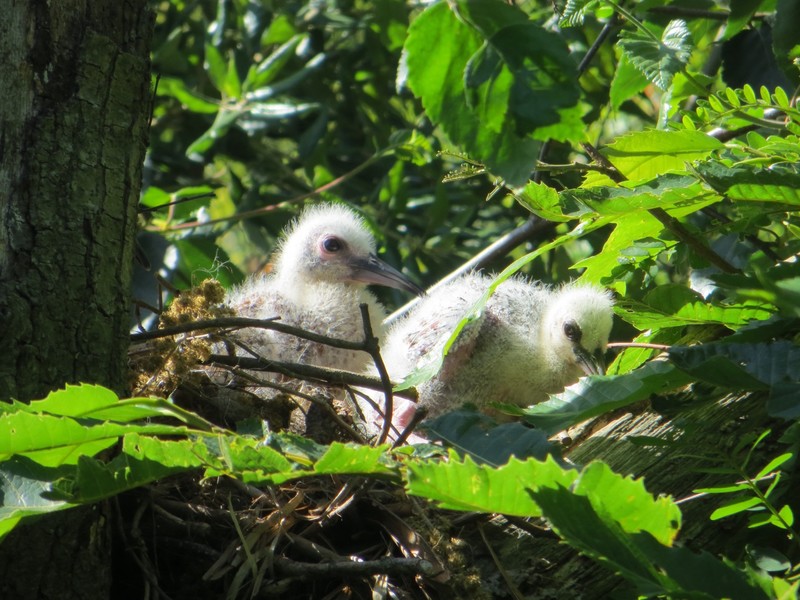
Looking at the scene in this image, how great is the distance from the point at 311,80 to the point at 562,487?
11.9 ft

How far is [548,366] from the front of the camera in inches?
119

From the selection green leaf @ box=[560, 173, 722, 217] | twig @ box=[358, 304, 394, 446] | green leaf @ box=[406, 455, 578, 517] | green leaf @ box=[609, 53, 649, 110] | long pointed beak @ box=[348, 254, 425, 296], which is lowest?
green leaf @ box=[406, 455, 578, 517]

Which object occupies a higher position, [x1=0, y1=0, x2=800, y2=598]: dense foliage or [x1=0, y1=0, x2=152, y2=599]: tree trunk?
[x1=0, y1=0, x2=152, y2=599]: tree trunk

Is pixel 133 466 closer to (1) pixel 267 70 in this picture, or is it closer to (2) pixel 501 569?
(2) pixel 501 569

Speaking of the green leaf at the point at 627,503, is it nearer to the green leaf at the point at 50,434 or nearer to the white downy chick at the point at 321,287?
the green leaf at the point at 50,434

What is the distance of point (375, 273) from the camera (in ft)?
12.3

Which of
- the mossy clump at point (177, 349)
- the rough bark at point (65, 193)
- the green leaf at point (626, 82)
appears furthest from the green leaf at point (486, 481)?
the green leaf at point (626, 82)

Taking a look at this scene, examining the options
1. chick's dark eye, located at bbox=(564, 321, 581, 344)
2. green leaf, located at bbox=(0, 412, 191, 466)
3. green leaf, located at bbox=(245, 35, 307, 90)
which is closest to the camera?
green leaf, located at bbox=(0, 412, 191, 466)

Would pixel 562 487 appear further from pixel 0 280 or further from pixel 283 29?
pixel 283 29

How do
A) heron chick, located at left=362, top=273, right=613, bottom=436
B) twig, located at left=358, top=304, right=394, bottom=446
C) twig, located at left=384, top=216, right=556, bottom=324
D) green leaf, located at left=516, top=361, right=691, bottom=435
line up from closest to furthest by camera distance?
→ green leaf, located at left=516, top=361, right=691, bottom=435 → twig, located at left=358, top=304, right=394, bottom=446 → heron chick, located at left=362, top=273, right=613, bottom=436 → twig, located at left=384, top=216, right=556, bottom=324

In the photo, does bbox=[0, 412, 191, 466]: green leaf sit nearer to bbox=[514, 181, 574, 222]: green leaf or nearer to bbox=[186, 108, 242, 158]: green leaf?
bbox=[514, 181, 574, 222]: green leaf

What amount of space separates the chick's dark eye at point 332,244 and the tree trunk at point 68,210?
1.82 meters

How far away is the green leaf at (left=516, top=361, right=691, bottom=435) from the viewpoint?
1.68 metres

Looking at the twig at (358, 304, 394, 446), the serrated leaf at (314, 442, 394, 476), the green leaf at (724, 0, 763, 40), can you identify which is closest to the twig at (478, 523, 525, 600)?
the twig at (358, 304, 394, 446)
